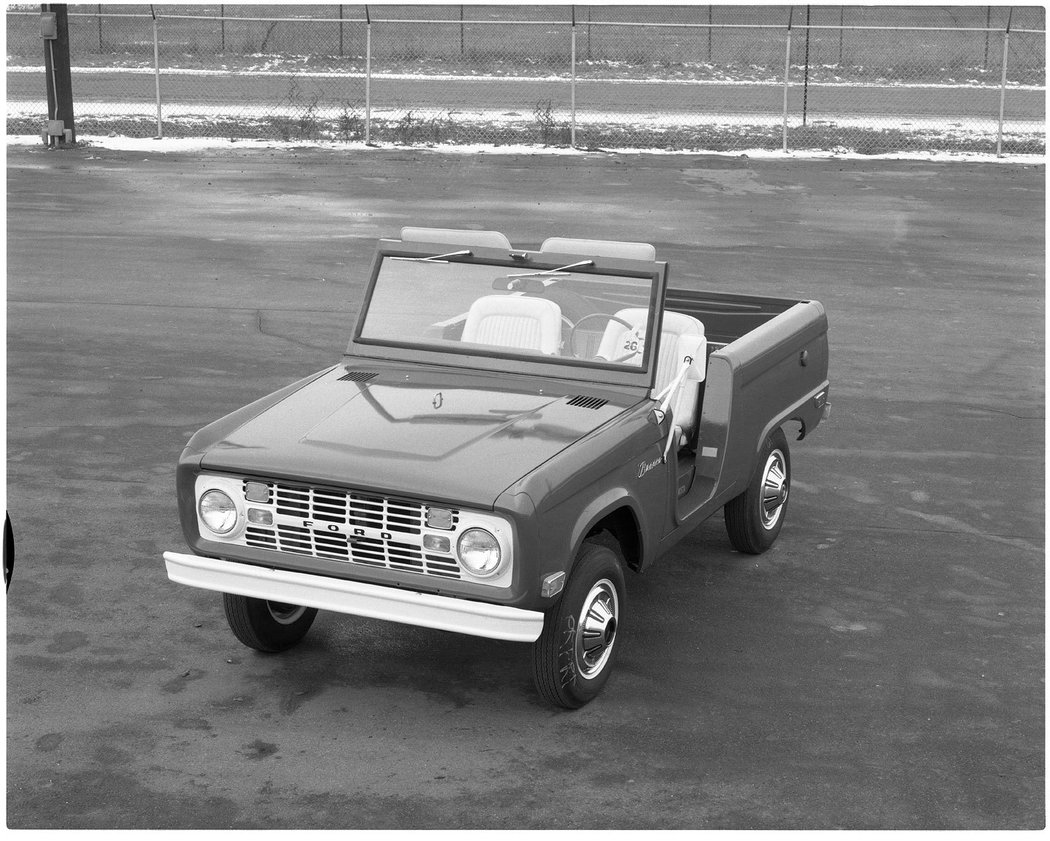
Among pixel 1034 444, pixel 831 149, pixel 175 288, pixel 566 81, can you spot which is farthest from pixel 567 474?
pixel 566 81

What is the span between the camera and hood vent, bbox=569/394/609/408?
233 inches

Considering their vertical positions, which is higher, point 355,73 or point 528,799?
point 355,73

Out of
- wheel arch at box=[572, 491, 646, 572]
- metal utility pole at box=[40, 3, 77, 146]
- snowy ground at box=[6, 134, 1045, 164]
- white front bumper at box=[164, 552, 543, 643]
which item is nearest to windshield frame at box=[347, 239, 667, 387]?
wheel arch at box=[572, 491, 646, 572]

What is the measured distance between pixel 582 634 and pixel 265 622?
146 centimetres

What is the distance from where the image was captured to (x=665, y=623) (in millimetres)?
6406

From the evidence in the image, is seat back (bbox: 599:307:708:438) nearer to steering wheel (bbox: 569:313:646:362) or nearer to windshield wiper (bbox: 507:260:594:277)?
steering wheel (bbox: 569:313:646:362)

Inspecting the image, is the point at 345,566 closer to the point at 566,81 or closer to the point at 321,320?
the point at 321,320

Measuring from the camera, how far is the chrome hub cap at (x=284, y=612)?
19.7ft

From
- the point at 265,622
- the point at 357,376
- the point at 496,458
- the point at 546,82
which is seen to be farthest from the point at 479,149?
the point at 496,458

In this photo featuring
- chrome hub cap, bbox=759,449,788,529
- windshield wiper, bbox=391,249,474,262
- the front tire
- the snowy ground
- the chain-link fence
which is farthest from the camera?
the chain-link fence

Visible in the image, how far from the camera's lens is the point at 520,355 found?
20.7ft

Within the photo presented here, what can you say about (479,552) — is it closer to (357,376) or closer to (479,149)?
(357,376)

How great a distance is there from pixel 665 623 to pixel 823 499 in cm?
215

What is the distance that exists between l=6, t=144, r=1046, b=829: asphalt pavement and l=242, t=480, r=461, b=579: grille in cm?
69
